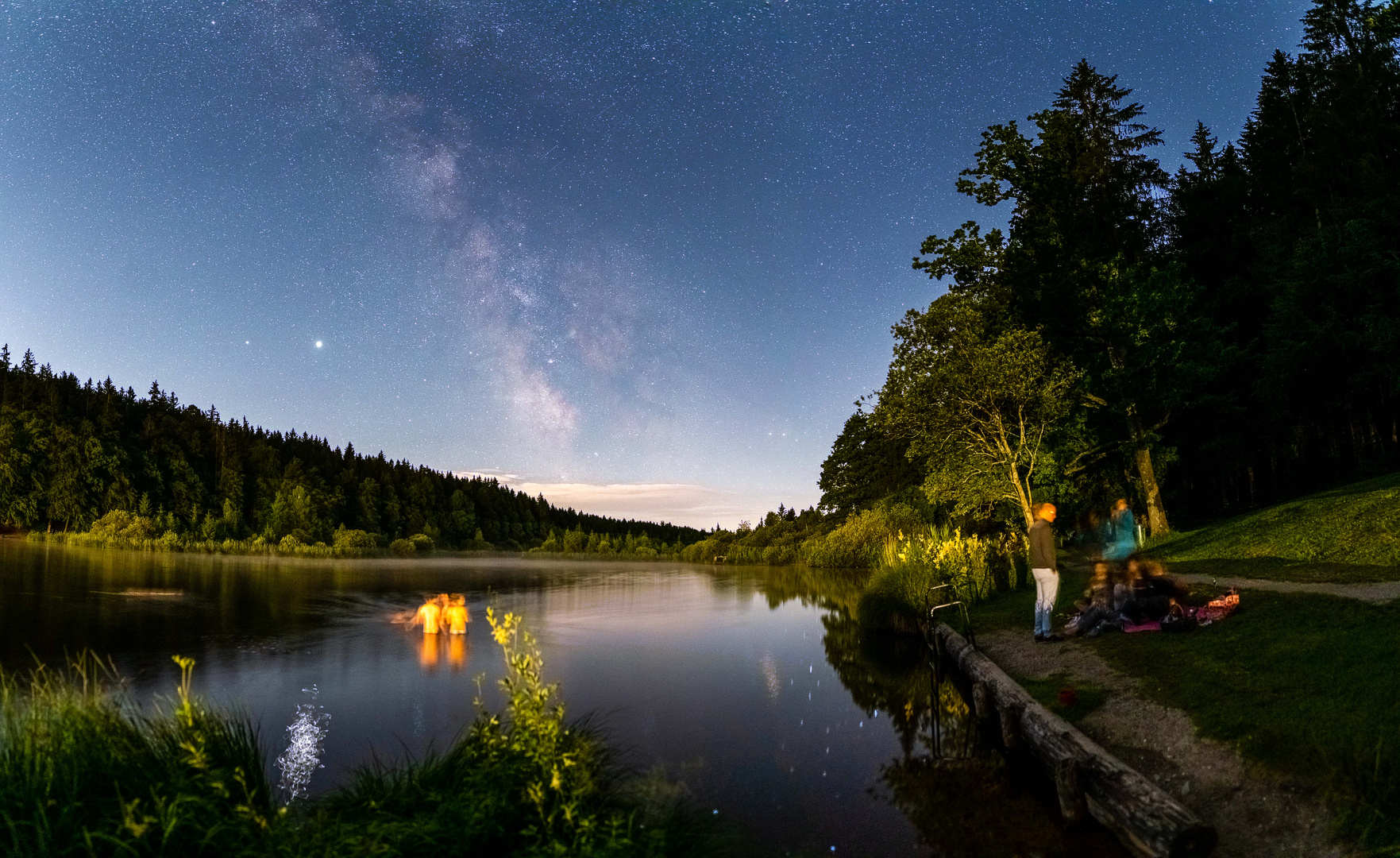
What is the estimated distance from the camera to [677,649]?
2061 centimetres

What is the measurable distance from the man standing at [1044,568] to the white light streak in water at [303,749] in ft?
39.7

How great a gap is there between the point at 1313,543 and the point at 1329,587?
627cm

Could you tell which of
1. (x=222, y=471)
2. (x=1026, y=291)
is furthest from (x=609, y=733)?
(x=222, y=471)

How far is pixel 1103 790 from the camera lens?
6.93 m

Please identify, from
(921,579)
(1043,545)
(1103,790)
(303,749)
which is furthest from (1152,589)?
(303,749)

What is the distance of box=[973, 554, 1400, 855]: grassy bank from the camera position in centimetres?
568

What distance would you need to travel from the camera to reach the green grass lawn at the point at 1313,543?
14.8 meters

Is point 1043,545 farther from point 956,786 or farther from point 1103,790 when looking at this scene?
point 1103,790

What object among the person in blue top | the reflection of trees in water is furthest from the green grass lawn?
the reflection of trees in water

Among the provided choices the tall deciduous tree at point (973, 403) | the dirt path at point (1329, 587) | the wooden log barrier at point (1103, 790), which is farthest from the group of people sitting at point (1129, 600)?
the tall deciduous tree at point (973, 403)

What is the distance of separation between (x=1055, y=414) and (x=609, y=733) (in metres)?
20.3

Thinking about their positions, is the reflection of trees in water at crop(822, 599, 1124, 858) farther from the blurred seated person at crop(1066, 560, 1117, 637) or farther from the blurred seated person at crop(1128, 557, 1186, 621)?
the blurred seated person at crop(1128, 557, 1186, 621)

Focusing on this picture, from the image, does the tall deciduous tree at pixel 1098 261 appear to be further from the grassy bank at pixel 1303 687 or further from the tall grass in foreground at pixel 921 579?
the grassy bank at pixel 1303 687

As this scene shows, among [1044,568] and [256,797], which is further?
[1044,568]
